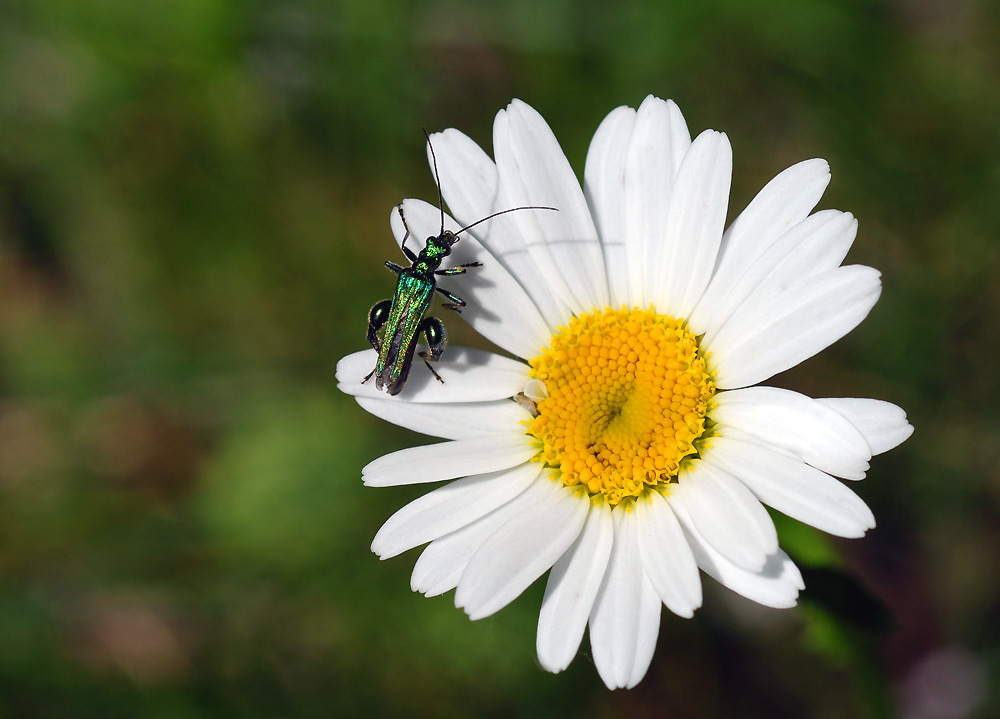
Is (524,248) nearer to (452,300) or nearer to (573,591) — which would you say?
(452,300)

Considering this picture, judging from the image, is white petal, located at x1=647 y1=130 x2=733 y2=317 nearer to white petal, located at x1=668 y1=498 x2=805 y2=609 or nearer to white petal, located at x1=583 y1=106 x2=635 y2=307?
white petal, located at x1=583 y1=106 x2=635 y2=307

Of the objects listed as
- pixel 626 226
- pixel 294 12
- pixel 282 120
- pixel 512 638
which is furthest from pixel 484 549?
pixel 294 12

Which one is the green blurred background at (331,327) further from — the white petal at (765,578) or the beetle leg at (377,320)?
the beetle leg at (377,320)

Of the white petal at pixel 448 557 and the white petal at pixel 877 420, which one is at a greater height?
the white petal at pixel 448 557

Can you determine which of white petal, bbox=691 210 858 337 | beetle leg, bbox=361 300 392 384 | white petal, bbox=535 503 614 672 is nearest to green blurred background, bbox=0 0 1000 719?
white petal, bbox=535 503 614 672

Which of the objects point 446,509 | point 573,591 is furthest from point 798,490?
point 446,509

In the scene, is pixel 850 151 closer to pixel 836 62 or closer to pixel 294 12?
pixel 836 62

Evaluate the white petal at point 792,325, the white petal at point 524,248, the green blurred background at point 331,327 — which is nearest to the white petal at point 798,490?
the white petal at point 792,325
